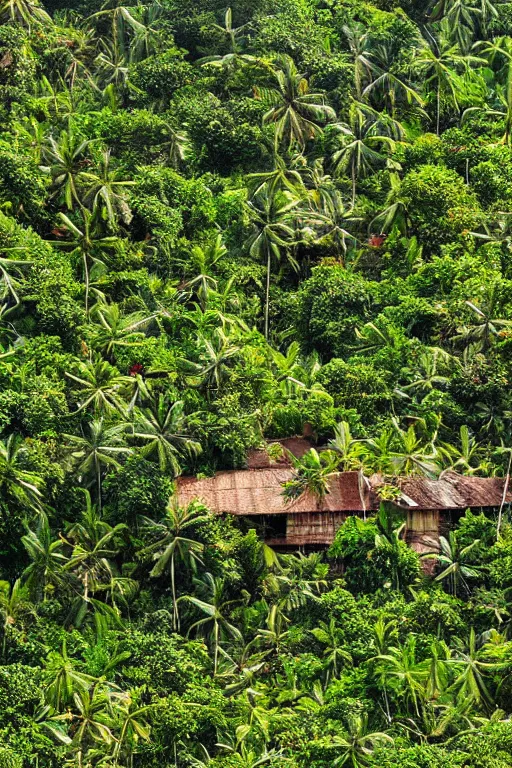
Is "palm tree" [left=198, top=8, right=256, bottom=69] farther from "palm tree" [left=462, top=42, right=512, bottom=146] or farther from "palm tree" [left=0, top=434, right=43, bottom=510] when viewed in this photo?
"palm tree" [left=0, top=434, right=43, bottom=510]

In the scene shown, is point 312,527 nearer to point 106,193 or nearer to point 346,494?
point 346,494

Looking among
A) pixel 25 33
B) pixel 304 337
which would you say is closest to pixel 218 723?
pixel 304 337

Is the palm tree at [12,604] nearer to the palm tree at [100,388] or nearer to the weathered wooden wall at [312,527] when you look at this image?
the palm tree at [100,388]

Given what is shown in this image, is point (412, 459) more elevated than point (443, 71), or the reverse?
point (443, 71)

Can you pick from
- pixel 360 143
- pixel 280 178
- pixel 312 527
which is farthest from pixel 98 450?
pixel 360 143

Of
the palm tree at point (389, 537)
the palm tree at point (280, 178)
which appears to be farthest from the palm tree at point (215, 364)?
the palm tree at point (280, 178)
